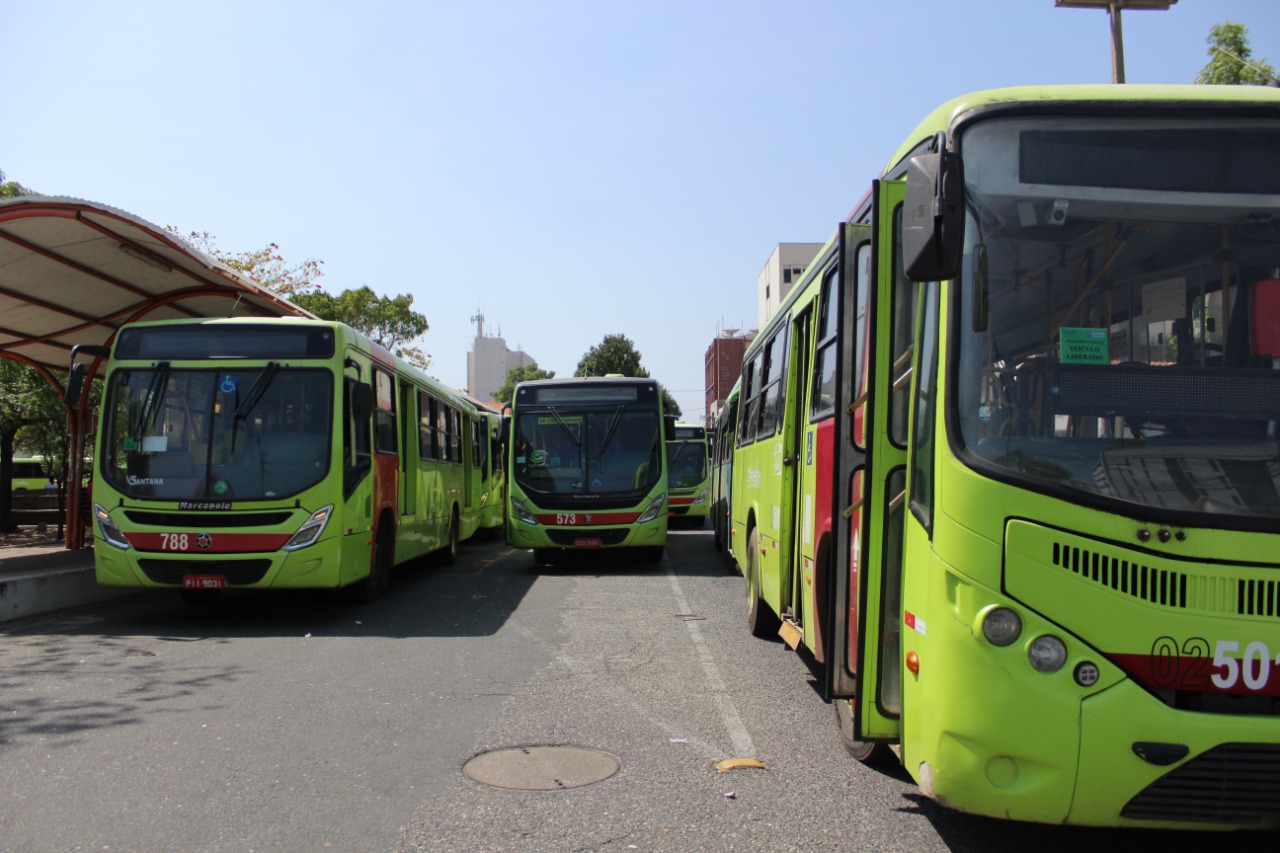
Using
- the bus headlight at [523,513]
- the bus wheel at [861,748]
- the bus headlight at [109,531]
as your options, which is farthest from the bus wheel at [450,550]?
the bus wheel at [861,748]

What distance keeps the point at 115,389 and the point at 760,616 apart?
678 centimetres

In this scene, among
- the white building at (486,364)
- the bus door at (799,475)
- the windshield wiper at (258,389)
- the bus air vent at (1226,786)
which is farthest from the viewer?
the white building at (486,364)

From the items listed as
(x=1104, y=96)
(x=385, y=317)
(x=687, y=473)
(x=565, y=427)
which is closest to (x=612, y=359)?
(x=385, y=317)

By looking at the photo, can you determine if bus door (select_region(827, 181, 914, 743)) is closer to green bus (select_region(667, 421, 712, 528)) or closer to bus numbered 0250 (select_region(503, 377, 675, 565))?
bus numbered 0250 (select_region(503, 377, 675, 565))

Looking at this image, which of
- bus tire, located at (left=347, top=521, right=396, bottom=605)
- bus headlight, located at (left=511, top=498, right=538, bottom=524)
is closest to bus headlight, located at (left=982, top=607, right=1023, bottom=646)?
bus tire, located at (left=347, top=521, right=396, bottom=605)

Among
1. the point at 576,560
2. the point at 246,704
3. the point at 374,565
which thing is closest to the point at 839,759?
the point at 246,704

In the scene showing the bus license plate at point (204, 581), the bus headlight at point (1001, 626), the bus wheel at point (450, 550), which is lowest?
the bus wheel at point (450, 550)

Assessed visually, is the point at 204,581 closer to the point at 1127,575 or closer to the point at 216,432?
the point at 216,432

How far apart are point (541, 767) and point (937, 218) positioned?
352cm

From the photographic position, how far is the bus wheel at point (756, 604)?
9867 mm

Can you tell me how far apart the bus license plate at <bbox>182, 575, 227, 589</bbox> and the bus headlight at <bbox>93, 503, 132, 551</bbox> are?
0.66 metres

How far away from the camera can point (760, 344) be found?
11.3 metres

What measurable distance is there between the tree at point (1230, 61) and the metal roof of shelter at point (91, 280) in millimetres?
13870

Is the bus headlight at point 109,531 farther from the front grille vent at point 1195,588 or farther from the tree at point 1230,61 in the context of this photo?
the tree at point 1230,61
